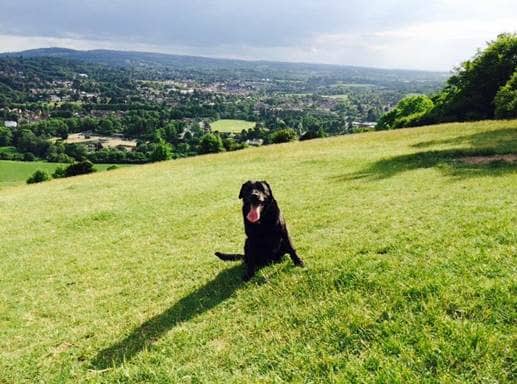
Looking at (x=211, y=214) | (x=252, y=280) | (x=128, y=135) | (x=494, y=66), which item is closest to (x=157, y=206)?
(x=211, y=214)

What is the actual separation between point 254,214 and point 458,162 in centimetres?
1721

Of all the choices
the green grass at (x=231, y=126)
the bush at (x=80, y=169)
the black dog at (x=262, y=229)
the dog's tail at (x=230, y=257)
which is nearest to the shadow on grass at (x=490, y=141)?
the dog's tail at (x=230, y=257)

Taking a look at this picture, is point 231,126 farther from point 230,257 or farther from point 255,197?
point 255,197

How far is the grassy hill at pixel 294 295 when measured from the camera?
5555 millimetres

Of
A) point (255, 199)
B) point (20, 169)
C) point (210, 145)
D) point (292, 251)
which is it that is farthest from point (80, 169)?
point (255, 199)

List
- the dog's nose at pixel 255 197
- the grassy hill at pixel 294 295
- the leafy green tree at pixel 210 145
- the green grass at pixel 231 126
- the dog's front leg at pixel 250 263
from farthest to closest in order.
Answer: the green grass at pixel 231 126 → the leafy green tree at pixel 210 145 → the dog's front leg at pixel 250 263 → the dog's nose at pixel 255 197 → the grassy hill at pixel 294 295

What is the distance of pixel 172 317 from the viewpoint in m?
8.15

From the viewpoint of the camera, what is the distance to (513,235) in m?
8.24

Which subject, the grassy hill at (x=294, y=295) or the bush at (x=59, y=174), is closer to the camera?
the grassy hill at (x=294, y=295)

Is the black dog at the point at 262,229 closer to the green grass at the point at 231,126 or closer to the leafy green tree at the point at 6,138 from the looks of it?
the leafy green tree at the point at 6,138

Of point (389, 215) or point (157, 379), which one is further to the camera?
point (389, 215)

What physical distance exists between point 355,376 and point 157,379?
A: 2711mm

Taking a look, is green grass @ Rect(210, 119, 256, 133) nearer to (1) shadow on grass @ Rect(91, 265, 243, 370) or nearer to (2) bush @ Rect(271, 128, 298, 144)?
(2) bush @ Rect(271, 128, 298, 144)

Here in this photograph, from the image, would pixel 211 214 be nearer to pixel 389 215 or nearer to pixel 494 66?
pixel 389 215
